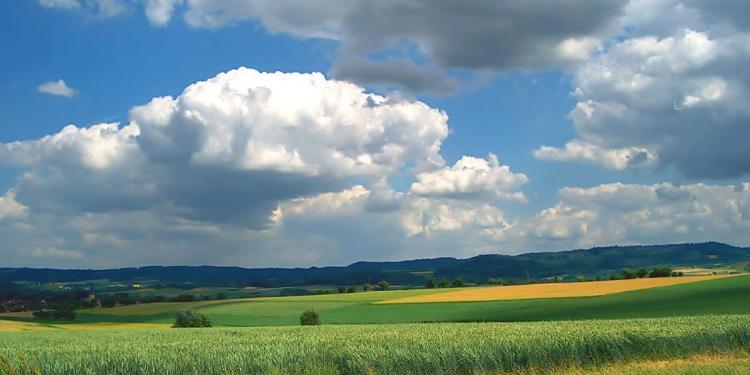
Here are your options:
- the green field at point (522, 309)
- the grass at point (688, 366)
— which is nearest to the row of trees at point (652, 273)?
the green field at point (522, 309)

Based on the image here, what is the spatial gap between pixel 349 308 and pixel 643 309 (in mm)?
41691

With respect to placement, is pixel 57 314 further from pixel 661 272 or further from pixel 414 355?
pixel 661 272

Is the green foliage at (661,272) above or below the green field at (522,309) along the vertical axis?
above

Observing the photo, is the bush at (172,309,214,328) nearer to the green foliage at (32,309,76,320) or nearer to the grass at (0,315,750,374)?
the green foliage at (32,309,76,320)

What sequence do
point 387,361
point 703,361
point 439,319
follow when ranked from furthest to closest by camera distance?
point 439,319
point 703,361
point 387,361

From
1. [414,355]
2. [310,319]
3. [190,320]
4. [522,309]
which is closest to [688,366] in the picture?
[414,355]

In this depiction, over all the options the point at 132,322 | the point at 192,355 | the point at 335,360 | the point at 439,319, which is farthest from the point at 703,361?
the point at 132,322

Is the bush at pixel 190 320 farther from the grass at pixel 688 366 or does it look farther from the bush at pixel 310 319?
the grass at pixel 688 366

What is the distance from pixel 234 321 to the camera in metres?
82.9

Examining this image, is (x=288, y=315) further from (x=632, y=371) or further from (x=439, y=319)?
(x=632, y=371)

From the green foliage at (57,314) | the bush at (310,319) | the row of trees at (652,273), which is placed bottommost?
the green foliage at (57,314)

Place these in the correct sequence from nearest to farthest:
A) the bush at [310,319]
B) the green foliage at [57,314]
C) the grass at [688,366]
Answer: the grass at [688,366] < the bush at [310,319] < the green foliage at [57,314]

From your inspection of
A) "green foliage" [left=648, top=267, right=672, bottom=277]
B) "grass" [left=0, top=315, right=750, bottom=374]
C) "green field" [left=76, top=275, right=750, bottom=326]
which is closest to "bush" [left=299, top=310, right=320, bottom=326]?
"green field" [left=76, top=275, right=750, bottom=326]

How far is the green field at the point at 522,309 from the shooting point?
5941cm
